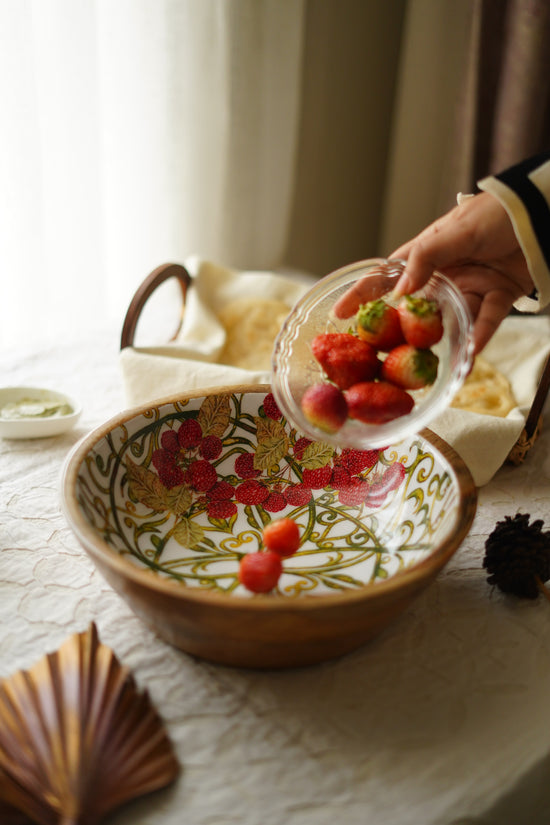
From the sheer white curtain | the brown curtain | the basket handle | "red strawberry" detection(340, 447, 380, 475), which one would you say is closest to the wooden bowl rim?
"red strawberry" detection(340, 447, 380, 475)

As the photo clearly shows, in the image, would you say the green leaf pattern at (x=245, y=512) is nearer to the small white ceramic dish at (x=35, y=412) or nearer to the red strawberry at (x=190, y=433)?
the red strawberry at (x=190, y=433)

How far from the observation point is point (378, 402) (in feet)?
2.26

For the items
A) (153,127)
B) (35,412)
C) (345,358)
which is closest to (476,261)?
(345,358)

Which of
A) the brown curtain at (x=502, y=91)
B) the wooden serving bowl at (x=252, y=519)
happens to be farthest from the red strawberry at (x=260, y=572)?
the brown curtain at (x=502, y=91)

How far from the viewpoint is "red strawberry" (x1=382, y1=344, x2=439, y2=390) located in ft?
2.23

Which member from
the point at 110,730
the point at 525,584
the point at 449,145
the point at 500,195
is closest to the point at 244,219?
the point at 449,145

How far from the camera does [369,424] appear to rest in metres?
0.69

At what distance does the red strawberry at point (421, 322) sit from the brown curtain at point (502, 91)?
124 centimetres

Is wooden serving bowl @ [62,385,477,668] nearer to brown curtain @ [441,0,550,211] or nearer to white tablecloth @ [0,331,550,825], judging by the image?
white tablecloth @ [0,331,550,825]

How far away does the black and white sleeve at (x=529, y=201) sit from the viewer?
71 cm

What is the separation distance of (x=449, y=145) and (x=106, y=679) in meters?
1.80

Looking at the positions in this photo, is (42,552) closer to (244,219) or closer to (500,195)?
(500,195)

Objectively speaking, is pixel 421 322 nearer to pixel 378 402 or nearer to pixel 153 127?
pixel 378 402

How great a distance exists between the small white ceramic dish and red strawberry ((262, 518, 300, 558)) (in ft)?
1.23
